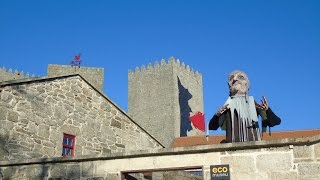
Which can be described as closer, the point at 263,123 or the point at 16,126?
the point at 263,123

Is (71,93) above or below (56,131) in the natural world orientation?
above

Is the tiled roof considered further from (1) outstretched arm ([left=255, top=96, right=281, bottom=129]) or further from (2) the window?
(1) outstretched arm ([left=255, top=96, right=281, bottom=129])

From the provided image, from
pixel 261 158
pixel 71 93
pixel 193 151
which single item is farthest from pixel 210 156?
pixel 71 93

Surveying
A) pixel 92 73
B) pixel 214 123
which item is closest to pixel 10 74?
pixel 92 73

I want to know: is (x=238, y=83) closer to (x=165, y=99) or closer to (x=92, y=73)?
→ (x=92, y=73)

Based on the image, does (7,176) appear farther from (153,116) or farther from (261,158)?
(153,116)

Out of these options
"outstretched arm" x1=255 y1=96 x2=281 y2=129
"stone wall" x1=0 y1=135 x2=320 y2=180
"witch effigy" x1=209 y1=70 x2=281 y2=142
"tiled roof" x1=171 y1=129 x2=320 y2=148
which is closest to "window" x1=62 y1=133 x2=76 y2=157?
"stone wall" x1=0 y1=135 x2=320 y2=180

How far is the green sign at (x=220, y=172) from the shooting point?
7.69 meters

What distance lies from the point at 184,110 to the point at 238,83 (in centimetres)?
3790

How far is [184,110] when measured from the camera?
1903 inches

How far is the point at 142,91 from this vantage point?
162 ft

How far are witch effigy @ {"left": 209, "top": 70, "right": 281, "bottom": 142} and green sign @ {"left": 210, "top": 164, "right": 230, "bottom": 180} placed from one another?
197 centimetres

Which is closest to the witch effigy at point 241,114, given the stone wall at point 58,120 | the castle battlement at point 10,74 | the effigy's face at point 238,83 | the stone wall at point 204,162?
the effigy's face at point 238,83

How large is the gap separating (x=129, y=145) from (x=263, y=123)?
6.41 m
